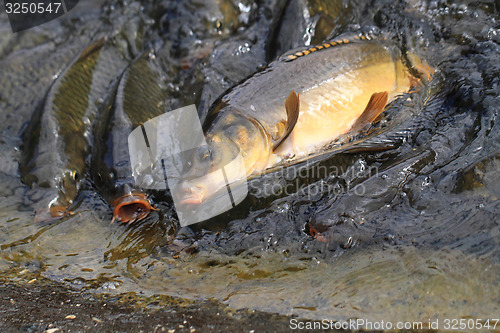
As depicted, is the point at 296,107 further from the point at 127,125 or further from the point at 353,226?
the point at 127,125

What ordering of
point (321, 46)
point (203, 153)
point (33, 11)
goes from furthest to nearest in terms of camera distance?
point (33, 11) → point (321, 46) → point (203, 153)

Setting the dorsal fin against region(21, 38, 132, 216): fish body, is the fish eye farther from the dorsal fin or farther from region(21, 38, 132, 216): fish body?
region(21, 38, 132, 216): fish body

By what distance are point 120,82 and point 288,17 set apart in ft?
5.45

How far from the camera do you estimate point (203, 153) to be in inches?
104

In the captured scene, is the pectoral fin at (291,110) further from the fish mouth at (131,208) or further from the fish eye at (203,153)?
the fish mouth at (131,208)

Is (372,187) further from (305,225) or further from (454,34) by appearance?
(454,34)

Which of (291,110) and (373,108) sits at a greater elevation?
(291,110)

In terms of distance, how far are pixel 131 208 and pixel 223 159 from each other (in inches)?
30.5

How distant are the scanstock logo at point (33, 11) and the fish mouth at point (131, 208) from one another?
3.08m

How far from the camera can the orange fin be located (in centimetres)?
306

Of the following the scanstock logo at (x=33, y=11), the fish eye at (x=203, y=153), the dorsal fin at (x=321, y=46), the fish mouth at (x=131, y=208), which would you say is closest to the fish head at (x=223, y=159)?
the fish eye at (x=203, y=153)

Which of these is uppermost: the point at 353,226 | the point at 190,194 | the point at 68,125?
the point at 68,125

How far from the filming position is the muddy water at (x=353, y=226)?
6.69ft

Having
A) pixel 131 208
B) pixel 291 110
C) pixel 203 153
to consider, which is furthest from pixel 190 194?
pixel 291 110
